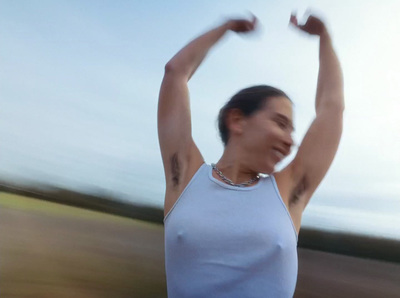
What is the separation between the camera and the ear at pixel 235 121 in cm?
80

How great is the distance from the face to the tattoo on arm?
118 mm

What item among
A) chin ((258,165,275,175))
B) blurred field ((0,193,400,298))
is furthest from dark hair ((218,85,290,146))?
blurred field ((0,193,400,298))

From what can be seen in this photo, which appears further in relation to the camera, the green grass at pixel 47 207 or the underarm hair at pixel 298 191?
the green grass at pixel 47 207

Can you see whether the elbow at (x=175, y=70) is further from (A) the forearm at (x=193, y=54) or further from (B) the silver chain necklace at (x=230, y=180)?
(B) the silver chain necklace at (x=230, y=180)

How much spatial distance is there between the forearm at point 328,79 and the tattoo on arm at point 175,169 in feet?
0.87

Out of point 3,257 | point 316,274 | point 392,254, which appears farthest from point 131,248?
point 392,254

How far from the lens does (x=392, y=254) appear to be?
38.2 inches

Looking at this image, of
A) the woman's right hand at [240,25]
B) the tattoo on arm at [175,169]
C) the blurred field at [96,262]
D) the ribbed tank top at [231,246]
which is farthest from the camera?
the blurred field at [96,262]

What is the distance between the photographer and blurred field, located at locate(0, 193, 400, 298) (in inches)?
38.7

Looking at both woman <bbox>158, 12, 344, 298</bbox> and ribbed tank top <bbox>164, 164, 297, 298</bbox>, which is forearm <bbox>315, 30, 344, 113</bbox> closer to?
woman <bbox>158, 12, 344, 298</bbox>

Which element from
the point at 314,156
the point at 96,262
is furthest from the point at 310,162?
the point at 96,262

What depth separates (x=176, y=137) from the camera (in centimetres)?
79

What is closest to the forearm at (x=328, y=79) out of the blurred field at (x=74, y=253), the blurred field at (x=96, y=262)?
the blurred field at (x=96, y=262)

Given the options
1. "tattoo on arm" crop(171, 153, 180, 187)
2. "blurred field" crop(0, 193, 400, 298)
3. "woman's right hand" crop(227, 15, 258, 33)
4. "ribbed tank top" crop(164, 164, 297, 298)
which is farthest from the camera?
"blurred field" crop(0, 193, 400, 298)
